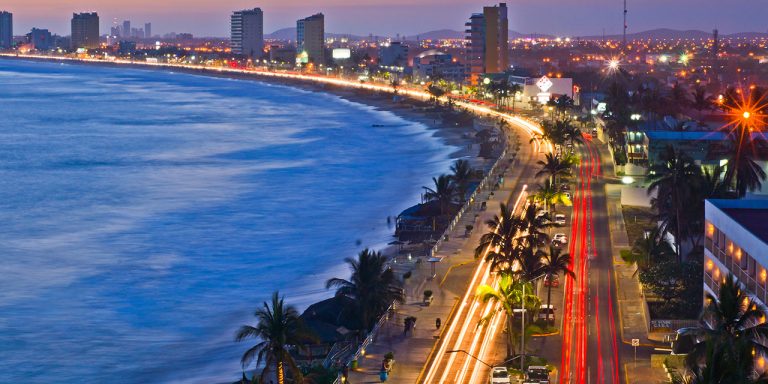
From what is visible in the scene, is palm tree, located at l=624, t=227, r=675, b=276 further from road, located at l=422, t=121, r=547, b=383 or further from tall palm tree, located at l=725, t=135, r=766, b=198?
road, located at l=422, t=121, r=547, b=383

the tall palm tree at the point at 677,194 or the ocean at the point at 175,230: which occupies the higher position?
the tall palm tree at the point at 677,194

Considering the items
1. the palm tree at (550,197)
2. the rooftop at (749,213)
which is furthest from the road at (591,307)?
the rooftop at (749,213)

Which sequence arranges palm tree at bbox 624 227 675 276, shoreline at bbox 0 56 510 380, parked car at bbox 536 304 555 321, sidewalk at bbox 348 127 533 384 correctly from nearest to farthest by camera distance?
sidewalk at bbox 348 127 533 384 < parked car at bbox 536 304 555 321 < palm tree at bbox 624 227 675 276 < shoreline at bbox 0 56 510 380

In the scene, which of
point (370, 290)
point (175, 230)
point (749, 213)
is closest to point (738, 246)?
point (749, 213)

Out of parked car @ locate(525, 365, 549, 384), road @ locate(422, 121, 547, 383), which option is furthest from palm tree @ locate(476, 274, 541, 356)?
parked car @ locate(525, 365, 549, 384)

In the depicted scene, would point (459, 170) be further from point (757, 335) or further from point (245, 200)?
point (757, 335)

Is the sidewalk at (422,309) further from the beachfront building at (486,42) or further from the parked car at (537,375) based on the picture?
the beachfront building at (486,42)
